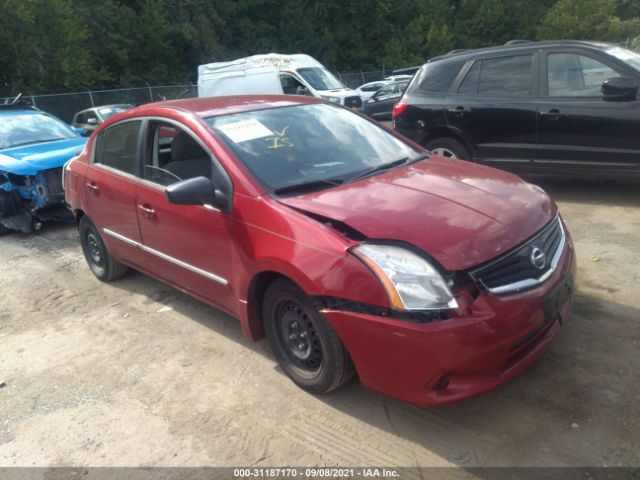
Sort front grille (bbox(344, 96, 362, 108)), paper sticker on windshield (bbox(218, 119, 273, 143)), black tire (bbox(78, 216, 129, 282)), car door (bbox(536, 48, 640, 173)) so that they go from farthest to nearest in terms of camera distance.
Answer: front grille (bbox(344, 96, 362, 108)) → car door (bbox(536, 48, 640, 173)) → black tire (bbox(78, 216, 129, 282)) → paper sticker on windshield (bbox(218, 119, 273, 143))

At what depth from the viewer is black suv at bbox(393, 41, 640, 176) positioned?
587 cm

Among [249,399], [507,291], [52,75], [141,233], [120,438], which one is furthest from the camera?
[52,75]

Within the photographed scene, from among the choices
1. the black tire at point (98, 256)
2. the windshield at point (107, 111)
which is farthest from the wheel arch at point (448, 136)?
the windshield at point (107, 111)

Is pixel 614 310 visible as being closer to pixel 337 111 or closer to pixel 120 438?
pixel 337 111

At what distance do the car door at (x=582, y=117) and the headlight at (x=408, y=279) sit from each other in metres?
4.31

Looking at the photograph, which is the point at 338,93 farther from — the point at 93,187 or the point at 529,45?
the point at 93,187

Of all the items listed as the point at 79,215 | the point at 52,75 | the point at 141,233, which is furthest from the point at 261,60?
the point at 141,233

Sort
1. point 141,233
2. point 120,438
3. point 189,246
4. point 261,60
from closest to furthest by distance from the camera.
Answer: point 120,438
point 189,246
point 141,233
point 261,60

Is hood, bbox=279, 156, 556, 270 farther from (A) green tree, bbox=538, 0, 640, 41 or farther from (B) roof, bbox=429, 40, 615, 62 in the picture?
(A) green tree, bbox=538, 0, 640, 41

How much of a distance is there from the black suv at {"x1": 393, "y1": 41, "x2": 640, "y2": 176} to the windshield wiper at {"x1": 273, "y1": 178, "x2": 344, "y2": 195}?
385cm

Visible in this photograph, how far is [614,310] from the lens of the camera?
3844 millimetres

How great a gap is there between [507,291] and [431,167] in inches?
52.3

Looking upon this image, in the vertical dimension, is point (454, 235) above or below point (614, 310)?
above

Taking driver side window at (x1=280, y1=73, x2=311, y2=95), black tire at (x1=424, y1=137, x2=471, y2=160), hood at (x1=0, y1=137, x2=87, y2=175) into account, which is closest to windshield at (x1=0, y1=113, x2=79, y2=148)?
hood at (x1=0, y1=137, x2=87, y2=175)
